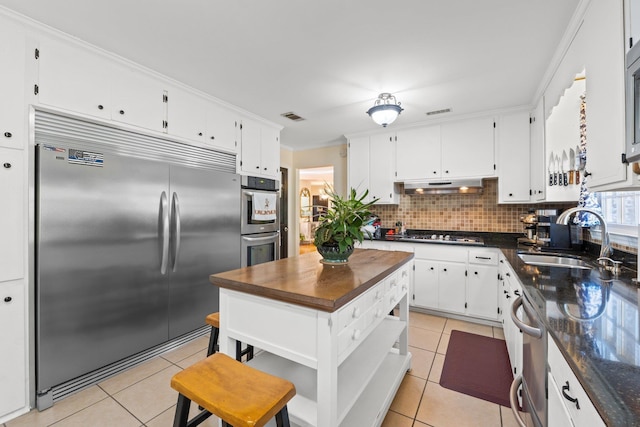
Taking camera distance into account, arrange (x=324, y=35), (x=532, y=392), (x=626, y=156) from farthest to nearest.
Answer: (x=324, y=35) → (x=532, y=392) → (x=626, y=156)

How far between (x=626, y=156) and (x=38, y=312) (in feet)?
10.9

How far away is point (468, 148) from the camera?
3545mm

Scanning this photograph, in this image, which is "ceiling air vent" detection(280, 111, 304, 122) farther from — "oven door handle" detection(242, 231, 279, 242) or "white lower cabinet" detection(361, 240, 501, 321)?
"white lower cabinet" detection(361, 240, 501, 321)

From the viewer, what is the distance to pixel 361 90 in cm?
284

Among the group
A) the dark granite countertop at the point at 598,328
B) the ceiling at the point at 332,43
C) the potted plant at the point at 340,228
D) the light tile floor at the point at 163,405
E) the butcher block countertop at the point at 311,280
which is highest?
the ceiling at the point at 332,43

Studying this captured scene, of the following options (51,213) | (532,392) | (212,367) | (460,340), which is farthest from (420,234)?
(51,213)

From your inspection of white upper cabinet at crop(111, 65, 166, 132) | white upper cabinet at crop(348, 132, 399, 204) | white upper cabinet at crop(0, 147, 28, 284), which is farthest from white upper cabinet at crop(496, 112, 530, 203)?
white upper cabinet at crop(0, 147, 28, 284)

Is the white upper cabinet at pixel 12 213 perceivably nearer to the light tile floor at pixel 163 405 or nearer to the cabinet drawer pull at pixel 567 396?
the light tile floor at pixel 163 405

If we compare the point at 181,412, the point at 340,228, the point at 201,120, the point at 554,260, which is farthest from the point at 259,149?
the point at 554,260

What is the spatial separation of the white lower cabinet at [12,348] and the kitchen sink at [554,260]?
11.8 ft

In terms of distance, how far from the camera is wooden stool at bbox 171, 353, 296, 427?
904 millimetres

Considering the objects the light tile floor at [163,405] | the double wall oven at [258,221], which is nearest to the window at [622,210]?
the light tile floor at [163,405]

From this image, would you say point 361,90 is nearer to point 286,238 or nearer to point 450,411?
point 450,411

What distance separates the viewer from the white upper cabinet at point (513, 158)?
325cm
